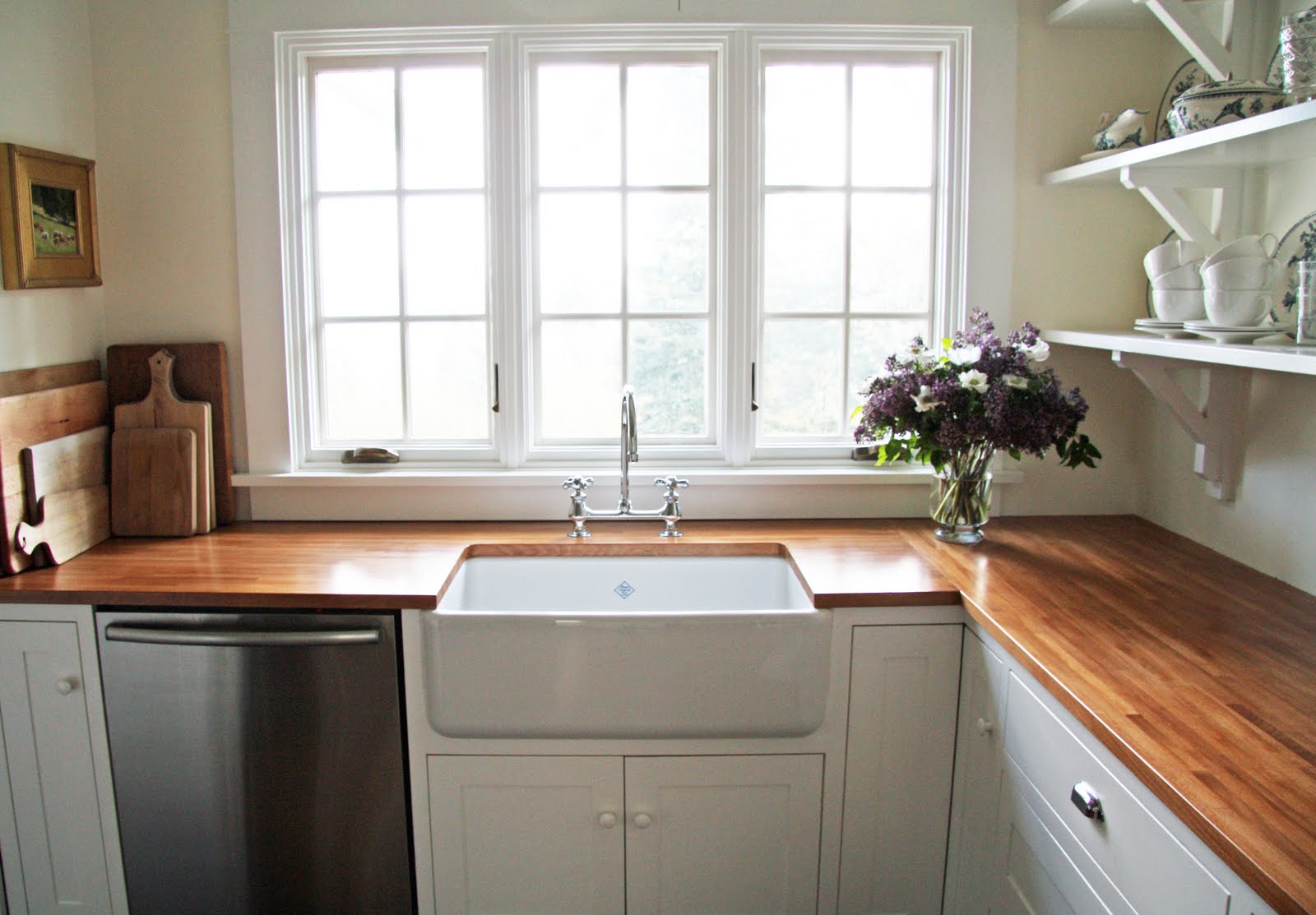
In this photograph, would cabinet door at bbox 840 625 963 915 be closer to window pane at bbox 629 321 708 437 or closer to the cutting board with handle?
window pane at bbox 629 321 708 437

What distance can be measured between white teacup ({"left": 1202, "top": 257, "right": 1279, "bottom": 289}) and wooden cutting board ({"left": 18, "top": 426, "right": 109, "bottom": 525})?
98.6 inches

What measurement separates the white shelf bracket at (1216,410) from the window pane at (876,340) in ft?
1.88

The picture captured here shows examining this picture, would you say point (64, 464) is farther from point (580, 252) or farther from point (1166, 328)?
point (1166, 328)

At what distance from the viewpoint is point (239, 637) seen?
6.89 ft

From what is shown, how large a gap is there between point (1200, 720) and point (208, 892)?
79.4 inches

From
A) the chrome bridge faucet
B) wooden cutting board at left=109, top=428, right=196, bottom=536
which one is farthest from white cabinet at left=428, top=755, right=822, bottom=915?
wooden cutting board at left=109, top=428, right=196, bottom=536

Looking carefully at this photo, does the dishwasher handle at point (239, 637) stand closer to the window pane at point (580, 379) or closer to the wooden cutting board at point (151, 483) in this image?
the wooden cutting board at point (151, 483)

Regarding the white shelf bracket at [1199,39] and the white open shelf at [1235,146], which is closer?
the white open shelf at [1235,146]

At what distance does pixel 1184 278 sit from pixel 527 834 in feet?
5.90

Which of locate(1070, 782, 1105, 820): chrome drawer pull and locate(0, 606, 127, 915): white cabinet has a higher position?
locate(1070, 782, 1105, 820): chrome drawer pull

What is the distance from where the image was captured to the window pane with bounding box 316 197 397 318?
2672 millimetres

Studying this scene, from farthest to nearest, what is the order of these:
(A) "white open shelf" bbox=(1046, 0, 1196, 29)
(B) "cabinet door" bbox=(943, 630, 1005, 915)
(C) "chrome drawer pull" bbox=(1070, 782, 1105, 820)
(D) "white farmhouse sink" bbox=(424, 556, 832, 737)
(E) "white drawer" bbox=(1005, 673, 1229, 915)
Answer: (A) "white open shelf" bbox=(1046, 0, 1196, 29), (D) "white farmhouse sink" bbox=(424, 556, 832, 737), (B) "cabinet door" bbox=(943, 630, 1005, 915), (C) "chrome drawer pull" bbox=(1070, 782, 1105, 820), (E) "white drawer" bbox=(1005, 673, 1229, 915)

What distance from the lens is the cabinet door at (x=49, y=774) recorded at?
7.08 ft

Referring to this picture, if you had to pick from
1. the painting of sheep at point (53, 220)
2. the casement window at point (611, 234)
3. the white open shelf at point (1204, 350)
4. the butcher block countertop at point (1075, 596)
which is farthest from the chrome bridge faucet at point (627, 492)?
the painting of sheep at point (53, 220)
